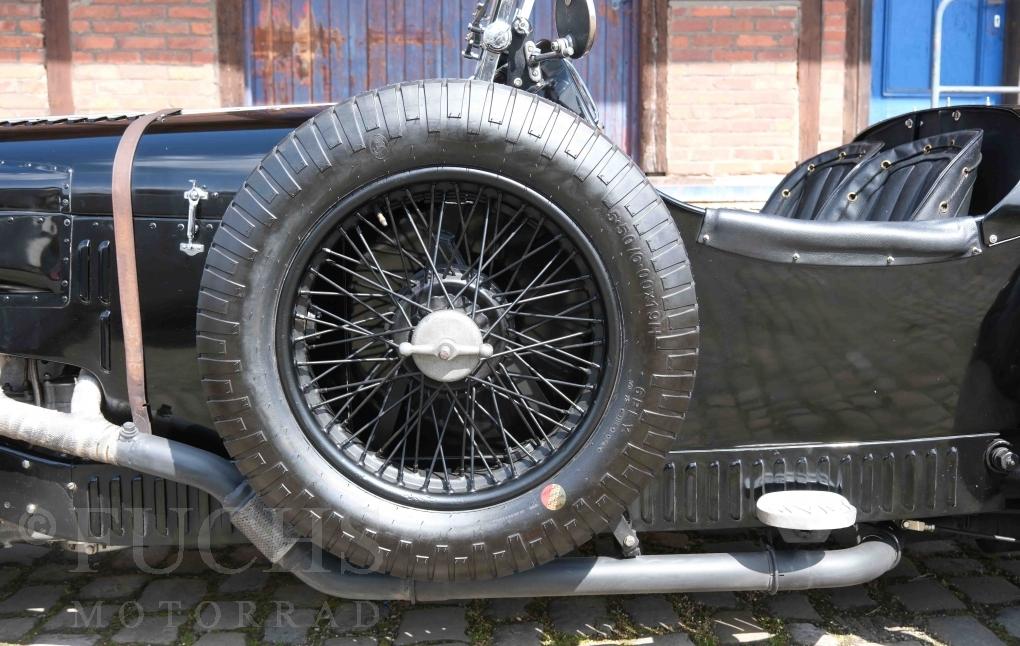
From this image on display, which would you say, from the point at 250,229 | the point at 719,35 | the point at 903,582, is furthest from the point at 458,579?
the point at 719,35

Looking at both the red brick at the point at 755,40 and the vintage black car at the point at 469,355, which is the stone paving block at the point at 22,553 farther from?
the red brick at the point at 755,40

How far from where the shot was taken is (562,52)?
7.67 feet

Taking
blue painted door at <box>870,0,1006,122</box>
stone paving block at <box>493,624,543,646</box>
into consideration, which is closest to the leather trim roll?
stone paving block at <box>493,624,543,646</box>

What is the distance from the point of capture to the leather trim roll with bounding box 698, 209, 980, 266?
1978 mm

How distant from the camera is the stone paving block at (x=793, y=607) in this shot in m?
2.53

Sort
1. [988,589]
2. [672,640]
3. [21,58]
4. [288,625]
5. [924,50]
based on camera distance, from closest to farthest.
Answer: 1. [672,640]
2. [288,625]
3. [988,589]
4. [21,58]
5. [924,50]

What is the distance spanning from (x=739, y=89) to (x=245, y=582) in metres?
4.46

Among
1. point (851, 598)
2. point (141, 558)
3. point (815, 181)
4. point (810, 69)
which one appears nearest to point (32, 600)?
point (141, 558)

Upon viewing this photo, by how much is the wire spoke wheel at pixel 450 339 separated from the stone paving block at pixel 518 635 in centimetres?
58

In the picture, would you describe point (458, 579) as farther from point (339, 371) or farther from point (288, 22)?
point (288, 22)

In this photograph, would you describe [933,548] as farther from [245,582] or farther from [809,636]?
[245,582]

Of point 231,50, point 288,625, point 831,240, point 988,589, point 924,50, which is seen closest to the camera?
point 831,240

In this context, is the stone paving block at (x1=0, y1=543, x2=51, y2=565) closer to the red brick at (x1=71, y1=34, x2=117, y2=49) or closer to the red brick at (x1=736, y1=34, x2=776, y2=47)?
the red brick at (x1=71, y1=34, x2=117, y2=49)

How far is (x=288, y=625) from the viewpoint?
2480 millimetres
